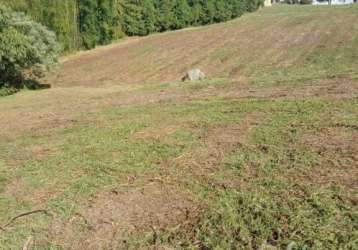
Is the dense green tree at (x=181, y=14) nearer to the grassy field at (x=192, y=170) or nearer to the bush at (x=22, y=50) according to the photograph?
the bush at (x=22, y=50)

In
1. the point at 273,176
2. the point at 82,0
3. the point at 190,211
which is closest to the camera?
the point at 190,211

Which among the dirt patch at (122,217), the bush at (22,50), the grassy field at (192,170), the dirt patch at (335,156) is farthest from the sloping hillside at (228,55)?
the dirt patch at (122,217)

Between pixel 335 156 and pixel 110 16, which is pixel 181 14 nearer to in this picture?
pixel 110 16

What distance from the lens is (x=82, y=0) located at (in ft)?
68.8

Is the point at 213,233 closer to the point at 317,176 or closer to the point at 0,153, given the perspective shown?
the point at 317,176

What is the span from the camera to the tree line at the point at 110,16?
18719mm

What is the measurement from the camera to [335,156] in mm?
3801

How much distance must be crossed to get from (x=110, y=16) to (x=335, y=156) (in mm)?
20011

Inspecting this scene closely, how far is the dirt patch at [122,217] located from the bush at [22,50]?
8676 millimetres

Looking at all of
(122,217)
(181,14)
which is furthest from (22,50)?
(181,14)

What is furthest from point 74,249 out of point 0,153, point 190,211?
point 0,153

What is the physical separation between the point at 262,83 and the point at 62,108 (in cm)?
363

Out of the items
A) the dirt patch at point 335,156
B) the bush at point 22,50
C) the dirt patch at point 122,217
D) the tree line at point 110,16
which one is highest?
the tree line at point 110,16

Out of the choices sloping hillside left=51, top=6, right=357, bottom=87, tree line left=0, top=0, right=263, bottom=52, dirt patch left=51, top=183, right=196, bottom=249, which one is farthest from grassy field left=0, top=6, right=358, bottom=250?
tree line left=0, top=0, right=263, bottom=52
